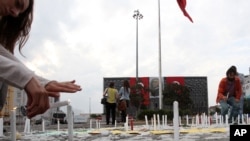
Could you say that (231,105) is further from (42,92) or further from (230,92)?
(42,92)

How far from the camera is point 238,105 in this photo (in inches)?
435

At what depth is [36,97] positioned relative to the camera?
45.0 inches

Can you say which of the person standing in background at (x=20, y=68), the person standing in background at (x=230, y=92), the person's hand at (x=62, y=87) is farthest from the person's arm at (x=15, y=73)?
the person standing in background at (x=230, y=92)

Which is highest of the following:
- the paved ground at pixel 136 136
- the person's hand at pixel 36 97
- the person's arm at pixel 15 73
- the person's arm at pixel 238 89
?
the person's arm at pixel 238 89

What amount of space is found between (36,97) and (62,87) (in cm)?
14

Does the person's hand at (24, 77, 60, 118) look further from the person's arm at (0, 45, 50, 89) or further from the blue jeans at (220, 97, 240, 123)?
the blue jeans at (220, 97, 240, 123)

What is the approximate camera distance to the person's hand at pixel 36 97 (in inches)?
44.8

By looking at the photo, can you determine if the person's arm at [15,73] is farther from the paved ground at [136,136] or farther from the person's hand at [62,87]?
the paved ground at [136,136]

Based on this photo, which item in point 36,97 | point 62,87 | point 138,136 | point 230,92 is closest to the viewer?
point 36,97

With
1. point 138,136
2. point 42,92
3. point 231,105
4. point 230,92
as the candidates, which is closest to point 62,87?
point 42,92

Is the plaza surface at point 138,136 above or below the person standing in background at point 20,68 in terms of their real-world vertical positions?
below

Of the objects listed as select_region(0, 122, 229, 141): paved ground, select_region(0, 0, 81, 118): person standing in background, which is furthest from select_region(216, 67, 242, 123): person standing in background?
select_region(0, 0, 81, 118): person standing in background

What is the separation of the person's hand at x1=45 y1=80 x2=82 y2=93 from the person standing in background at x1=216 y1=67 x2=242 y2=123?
9890 mm

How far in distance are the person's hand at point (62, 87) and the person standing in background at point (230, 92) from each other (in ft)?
32.4
